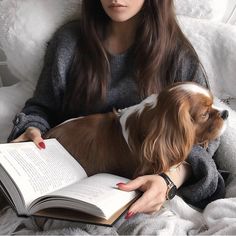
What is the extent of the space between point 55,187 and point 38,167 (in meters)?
0.07

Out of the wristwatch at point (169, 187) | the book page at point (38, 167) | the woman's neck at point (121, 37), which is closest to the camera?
the book page at point (38, 167)

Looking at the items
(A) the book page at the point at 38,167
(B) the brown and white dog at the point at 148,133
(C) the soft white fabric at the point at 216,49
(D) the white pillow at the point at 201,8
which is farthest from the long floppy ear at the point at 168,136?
(D) the white pillow at the point at 201,8

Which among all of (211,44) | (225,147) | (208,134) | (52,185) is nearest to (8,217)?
(52,185)

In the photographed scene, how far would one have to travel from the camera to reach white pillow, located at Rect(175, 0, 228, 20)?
1561 mm

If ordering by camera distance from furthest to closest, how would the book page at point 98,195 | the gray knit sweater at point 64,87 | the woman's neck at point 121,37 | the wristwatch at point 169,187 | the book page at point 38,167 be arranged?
the woman's neck at point 121,37 < the gray knit sweater at point 64,87 < the wristwatch at point 169,187 < the book page at point 38,167 < the book page at point 98,195

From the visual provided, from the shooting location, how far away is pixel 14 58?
5.37 feet

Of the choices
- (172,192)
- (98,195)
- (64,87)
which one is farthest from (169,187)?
(64,87)

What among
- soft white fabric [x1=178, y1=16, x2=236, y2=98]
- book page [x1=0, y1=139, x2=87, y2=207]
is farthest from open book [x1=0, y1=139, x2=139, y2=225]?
soft white fabric [x1=178, y1=16, x2=236, y2=98]

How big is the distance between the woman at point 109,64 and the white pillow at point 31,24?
5cm

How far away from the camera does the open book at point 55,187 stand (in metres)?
0.97

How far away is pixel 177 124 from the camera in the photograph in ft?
3.80

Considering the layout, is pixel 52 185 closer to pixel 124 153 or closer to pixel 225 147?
pixel 124 153

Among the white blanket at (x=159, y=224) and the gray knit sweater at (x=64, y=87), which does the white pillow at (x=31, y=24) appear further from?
the white blanket at (x=159, y=224)

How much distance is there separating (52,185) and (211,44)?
0.79 meters
